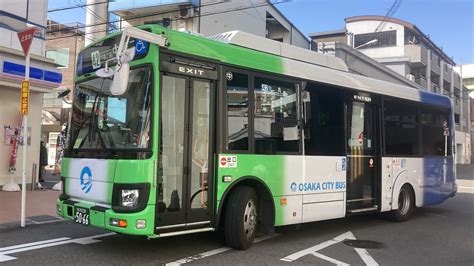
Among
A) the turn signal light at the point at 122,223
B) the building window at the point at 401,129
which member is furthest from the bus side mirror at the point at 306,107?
the turn signal light at the point at 122,223

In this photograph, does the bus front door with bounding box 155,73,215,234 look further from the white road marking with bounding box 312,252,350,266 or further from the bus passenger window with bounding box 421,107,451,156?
the bus passenger window with bounding box 421,107,451,156

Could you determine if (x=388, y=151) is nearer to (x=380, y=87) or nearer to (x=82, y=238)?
(x=380, y=87)

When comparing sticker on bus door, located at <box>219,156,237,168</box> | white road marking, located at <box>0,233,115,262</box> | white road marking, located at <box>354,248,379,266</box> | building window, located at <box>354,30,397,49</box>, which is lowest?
white road marking, located at <box>354,248,379,266</box>

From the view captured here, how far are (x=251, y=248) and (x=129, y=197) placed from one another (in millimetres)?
2306

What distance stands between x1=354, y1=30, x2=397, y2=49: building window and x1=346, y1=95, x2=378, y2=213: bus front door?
36759 mm

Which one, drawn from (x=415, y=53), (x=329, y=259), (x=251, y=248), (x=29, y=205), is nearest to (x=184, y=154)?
(x=251, y=248)

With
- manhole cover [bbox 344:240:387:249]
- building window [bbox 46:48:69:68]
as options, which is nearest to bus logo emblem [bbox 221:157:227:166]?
manhole cover [bbox 344:240:387:249]

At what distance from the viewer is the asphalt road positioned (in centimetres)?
650

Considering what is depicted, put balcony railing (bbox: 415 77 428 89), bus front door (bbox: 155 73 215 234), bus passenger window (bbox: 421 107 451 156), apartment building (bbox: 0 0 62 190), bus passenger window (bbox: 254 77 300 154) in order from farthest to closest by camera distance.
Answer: balcony railing (bbox: 415 77 428 89) < apartment building (bbox: 0 0 62 190) < bus passenger window (bbox: 421 107 451 156) < bus passenger window (bbox: 254 77 300 154) < bus front door (bbox: 155 73 215 234)

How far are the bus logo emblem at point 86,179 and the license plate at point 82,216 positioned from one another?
0.28 meters

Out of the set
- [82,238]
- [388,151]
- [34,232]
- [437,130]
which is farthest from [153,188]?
[437,130]

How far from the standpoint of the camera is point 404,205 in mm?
10945

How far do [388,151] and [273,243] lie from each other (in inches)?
160

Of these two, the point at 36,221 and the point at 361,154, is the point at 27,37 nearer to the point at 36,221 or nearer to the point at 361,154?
the point at 36,221
